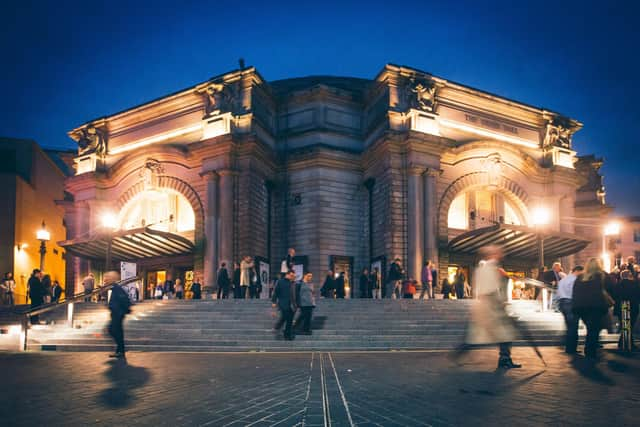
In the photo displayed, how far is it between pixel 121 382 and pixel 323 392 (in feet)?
9.75

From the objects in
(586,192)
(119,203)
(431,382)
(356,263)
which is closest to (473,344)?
(431,382)

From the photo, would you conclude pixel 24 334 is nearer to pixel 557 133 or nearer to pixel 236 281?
pixel 236 281

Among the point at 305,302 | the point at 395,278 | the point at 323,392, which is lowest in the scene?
the point at 323,392

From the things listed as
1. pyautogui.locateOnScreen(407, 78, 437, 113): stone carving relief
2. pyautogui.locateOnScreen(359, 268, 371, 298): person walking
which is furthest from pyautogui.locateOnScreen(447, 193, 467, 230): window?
pyautogui.locateOnScreen(359, 268, 371, 298): person walking

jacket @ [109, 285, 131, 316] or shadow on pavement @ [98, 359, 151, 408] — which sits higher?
jacket @ [109, 285, 131, 316]

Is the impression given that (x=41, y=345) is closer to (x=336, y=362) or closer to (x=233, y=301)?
(x=233, y=301)

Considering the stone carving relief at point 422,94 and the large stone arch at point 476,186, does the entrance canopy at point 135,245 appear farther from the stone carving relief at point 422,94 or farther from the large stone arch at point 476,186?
the stone carving relief at point 422,94

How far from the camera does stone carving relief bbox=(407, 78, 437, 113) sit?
26438 millimetres

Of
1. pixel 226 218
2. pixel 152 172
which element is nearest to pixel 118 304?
pixel 226 218

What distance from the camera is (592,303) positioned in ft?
30.9

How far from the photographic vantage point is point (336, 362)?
29.8 feet

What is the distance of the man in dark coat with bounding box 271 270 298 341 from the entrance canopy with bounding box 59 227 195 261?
13329mm

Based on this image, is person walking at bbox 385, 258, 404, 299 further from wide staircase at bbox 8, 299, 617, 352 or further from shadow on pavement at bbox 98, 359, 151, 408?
shadow on pavement at bbox 98, 359, 151, 408

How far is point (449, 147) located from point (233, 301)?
15.0m
